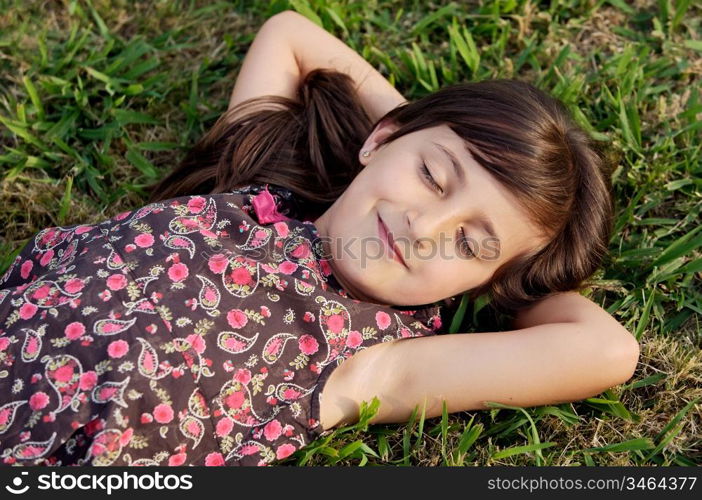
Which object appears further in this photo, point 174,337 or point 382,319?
point 382,319

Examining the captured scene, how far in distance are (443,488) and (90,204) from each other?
1625mm

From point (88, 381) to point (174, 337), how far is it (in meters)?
0.23

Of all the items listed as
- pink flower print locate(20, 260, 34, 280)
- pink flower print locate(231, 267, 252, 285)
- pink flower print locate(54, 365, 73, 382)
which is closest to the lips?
pink flower print locate(231, 267, 252, 285)

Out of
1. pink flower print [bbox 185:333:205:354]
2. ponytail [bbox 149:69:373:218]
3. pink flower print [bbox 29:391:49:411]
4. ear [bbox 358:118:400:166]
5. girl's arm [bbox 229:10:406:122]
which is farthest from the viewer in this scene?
girl's arm [bbox 229:10:406:122]

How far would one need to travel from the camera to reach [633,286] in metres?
2.60

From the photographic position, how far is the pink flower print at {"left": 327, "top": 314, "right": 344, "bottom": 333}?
2154 mm

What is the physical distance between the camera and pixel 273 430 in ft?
6.79

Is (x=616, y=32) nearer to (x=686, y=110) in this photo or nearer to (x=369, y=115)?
(x=686, y=110)

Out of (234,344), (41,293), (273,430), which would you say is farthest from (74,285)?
(273,430)

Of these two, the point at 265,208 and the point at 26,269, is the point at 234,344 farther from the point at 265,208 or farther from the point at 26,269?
the point at 26,269

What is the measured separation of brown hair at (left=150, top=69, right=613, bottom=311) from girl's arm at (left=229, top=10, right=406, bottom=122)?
62 millimetres

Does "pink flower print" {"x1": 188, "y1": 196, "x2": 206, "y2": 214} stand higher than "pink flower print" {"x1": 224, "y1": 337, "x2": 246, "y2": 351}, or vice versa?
"pink flower print" {"x1": 188, "y1": 196, "x2": 206, "y2": 214}

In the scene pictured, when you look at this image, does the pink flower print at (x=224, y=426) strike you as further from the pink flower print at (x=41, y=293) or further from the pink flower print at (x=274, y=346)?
the pink flower print at (x=41, y=293)

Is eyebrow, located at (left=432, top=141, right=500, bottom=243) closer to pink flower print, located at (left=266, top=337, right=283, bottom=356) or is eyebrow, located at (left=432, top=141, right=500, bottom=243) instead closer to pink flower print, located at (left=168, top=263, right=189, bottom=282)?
pink flower print, located at (left=266, top=337, right=283, bottom=356)
